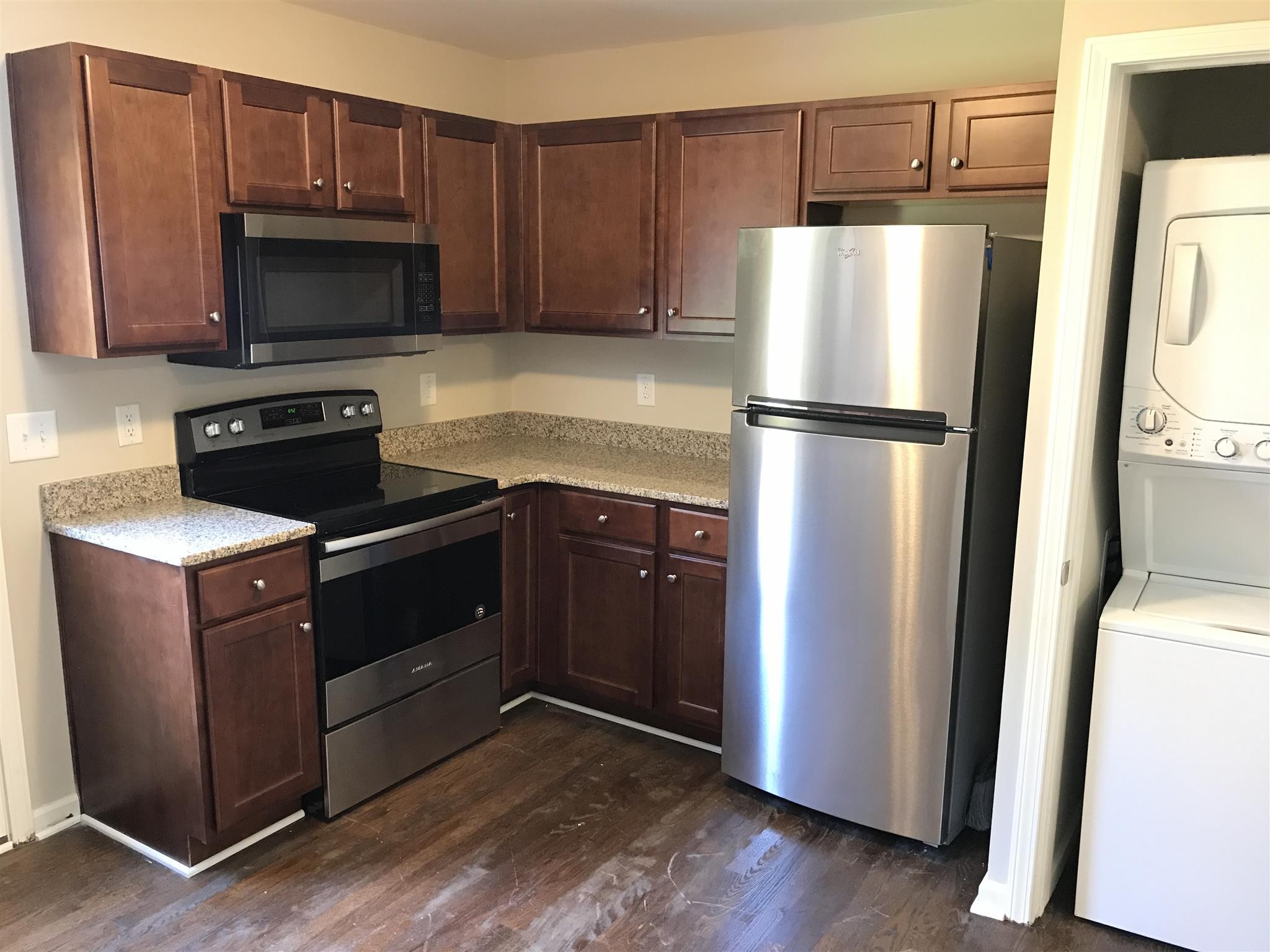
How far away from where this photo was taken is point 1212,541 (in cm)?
238

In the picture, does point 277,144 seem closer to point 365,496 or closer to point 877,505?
point 365,496

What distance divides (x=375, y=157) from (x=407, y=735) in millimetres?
1736

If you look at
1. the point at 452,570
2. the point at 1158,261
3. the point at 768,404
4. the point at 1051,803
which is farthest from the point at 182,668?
the point at 1158,261

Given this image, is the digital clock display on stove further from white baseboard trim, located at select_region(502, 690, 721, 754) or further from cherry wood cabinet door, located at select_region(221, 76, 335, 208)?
white baseboard trim, located at select_region(502, 690, 721, 754)

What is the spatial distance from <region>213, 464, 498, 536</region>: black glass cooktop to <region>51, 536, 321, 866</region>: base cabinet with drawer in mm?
173

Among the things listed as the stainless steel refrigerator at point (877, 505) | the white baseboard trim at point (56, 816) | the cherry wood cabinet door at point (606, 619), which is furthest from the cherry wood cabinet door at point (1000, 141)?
the white baseboard trim at point (56, 816)

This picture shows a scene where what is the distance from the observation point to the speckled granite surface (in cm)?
234

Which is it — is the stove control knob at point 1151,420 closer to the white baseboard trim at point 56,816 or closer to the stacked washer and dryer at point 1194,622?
the stacked washer and dryer at point 1194,622

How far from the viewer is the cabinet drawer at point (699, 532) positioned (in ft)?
9.84

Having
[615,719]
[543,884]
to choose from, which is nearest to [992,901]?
[543,884]

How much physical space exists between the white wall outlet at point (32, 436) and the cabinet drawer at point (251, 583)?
0.64 meters

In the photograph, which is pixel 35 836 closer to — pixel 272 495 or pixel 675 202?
pixel 272 495

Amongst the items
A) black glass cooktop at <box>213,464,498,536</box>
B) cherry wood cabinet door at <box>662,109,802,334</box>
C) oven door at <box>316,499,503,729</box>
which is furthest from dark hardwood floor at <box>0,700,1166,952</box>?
cherry wood cabinet door at <box>662,109,802,334</box>

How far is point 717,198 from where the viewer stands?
10.2 feet
